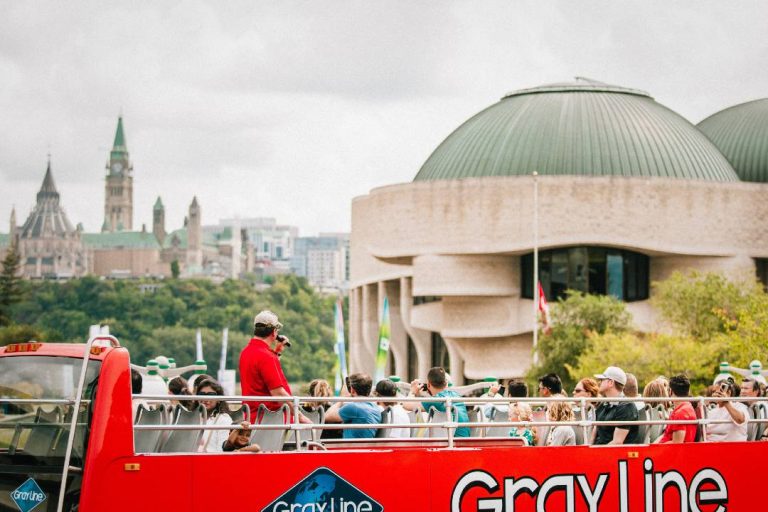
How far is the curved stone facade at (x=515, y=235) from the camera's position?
194ft

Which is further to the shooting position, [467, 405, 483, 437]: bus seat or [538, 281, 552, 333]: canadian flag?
[538, 281, 552, 333]: canadian flag

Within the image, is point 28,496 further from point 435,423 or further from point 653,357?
point 653,357

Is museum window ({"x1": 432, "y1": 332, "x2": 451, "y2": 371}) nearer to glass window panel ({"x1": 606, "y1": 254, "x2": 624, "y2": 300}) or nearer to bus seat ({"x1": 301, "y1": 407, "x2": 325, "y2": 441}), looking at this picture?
glass window panel ({"x1": 606, "y1": 254, "x2": 624, "y2": 300})

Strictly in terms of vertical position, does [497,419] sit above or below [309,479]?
above

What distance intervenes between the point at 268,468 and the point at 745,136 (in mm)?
65469

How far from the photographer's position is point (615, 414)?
13.9m

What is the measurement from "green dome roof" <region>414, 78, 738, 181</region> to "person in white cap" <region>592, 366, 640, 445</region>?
49.9 metres

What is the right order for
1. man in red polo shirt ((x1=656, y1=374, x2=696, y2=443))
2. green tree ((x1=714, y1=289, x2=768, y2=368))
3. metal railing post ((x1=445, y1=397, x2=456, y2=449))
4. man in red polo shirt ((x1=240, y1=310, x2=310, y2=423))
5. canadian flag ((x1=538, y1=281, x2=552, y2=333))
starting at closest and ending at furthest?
Answer: man in red polo shirt ((x1=240, y1=310, x2=310, y2=423))
metal railing post ((x1=445, y1=397, x2=456, y2=449))
man in red polo shirt ((x1=656, y1=374, x2=696, y2=443))
green tree ((x1=714, y1=289, x2=768, y2=368))
canadian flag ((x1=538, y1=281, x2=552, y2=333))

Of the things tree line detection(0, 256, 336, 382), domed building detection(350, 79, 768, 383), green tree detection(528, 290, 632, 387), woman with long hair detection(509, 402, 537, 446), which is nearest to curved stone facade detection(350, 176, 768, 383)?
domed building detection(350, 79, 768, 383)

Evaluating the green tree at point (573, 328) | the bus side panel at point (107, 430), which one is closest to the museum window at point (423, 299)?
the green tree at point (573, 328)

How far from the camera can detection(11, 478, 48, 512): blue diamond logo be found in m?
11.0

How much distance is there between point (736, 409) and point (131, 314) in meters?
183

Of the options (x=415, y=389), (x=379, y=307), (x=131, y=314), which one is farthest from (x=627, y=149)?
(x=131, y=314)

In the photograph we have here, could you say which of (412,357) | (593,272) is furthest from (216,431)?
(412,357)
